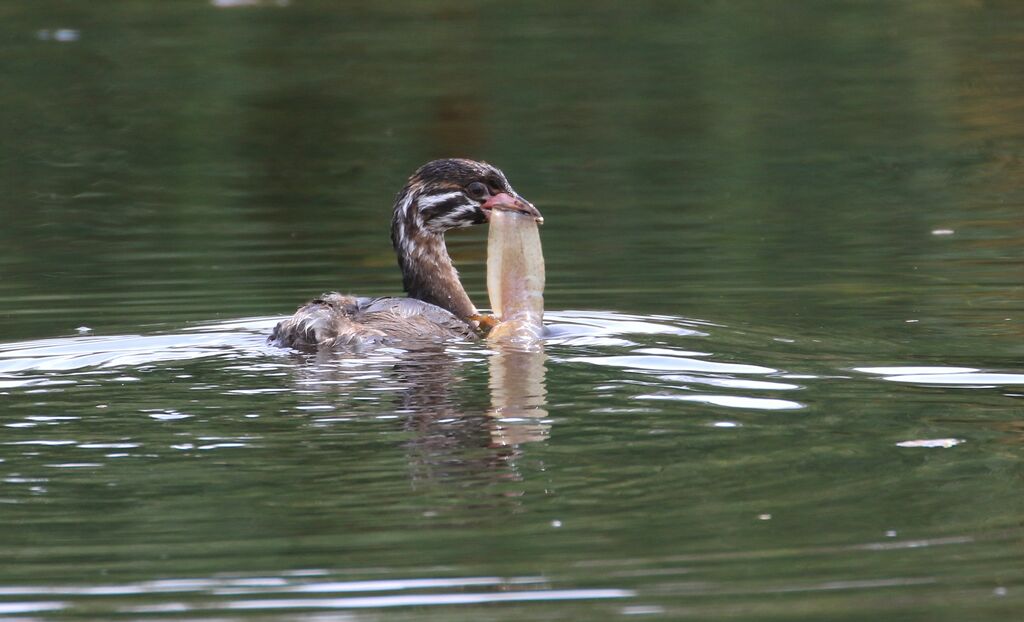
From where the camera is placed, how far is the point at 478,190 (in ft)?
33.0

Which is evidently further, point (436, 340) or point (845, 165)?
point (845, 165)

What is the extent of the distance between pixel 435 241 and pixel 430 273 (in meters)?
0.19

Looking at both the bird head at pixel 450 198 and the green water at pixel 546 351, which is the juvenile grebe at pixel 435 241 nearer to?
the bird head at pixel 450 198

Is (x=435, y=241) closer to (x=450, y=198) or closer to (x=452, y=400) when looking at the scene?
(x=450, y=198)

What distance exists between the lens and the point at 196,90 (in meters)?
20.0

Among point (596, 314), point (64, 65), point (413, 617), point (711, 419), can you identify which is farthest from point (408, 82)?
point (413, 617)

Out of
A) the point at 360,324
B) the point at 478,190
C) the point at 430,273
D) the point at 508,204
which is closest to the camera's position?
the point at 360,324

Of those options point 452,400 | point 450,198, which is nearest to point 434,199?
point 450,198

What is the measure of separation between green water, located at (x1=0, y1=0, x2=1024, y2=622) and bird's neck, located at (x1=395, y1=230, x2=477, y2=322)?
1.81 ft

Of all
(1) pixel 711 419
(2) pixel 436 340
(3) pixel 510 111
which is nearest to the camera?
(1) pixel 711 419

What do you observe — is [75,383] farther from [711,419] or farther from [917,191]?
[917,191]

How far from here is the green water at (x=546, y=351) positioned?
523cm

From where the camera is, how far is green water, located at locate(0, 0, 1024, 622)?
5.23 meters

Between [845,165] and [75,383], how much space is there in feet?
29.1
